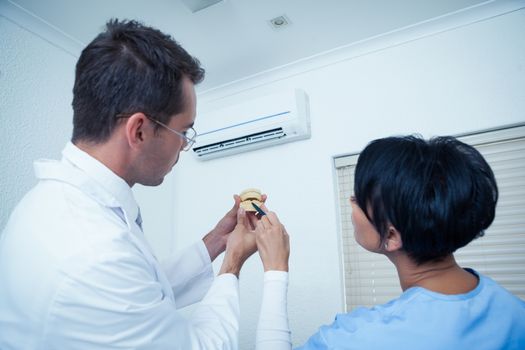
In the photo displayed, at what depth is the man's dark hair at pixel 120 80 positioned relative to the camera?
0.89 metres

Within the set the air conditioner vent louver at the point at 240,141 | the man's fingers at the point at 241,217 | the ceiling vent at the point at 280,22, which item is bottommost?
the man's fingers at the point at 241,217

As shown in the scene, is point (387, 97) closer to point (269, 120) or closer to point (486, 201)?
point (269, 120)

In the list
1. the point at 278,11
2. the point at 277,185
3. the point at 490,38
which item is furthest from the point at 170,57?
the point at 490,38

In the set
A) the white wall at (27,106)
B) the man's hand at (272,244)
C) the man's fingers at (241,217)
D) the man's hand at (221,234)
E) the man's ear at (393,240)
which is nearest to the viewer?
the man's ear at (393,240)

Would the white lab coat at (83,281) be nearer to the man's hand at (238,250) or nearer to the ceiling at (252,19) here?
the man's hand at (238,250)

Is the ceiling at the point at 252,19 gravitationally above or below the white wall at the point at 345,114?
above

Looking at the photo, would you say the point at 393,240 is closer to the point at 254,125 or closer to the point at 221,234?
the point at 221,234

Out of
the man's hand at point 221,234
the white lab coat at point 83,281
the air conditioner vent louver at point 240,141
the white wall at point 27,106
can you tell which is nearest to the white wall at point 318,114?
the white wall at point 27,106

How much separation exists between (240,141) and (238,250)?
3.55 ft

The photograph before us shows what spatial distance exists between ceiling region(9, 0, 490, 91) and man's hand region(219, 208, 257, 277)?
106 centimetres

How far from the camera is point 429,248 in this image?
0.80 meters

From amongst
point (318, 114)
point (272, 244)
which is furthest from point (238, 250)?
point (318, 114)

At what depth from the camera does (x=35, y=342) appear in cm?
68

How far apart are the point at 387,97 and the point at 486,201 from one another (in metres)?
Answer: 1.13
